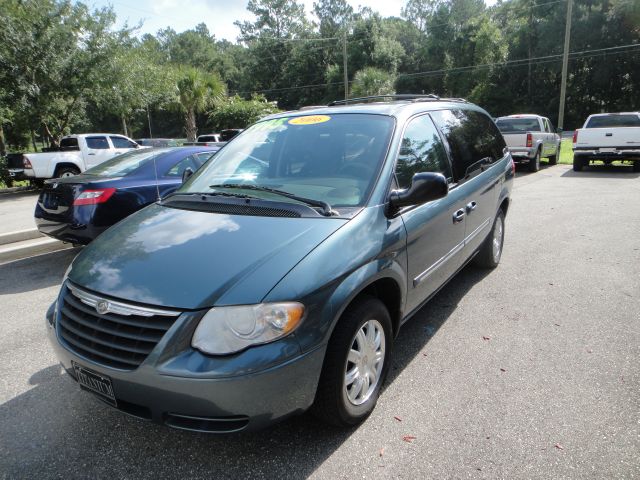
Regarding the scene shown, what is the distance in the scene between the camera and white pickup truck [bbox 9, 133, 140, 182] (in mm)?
14289

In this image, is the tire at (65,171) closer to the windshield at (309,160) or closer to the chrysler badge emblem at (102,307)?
the windshield at (309,160)

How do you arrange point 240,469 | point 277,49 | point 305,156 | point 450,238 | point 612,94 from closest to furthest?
point 240,469, point 305,156, point 450,238, point 612,94, point 277,49

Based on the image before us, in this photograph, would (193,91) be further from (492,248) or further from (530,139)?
(492,248)

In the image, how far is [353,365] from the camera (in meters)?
2.48

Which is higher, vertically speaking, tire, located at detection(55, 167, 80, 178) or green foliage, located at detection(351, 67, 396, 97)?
green foliage, located at detection(351, 67, 396, 97)

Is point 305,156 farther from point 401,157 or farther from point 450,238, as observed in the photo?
point 450,238

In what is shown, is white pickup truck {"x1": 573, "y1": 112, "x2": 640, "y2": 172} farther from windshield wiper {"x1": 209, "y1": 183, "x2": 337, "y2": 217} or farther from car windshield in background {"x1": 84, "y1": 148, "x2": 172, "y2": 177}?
windshield wiper {"x1": 209, "y1": 183, "x2": 337, "y2": 217}

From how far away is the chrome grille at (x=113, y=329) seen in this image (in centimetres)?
203

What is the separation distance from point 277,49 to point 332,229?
66.6m

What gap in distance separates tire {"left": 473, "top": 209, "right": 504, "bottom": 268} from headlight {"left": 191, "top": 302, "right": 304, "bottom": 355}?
338 centimetres

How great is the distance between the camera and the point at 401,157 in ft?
10.0

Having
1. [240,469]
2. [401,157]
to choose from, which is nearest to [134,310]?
[240,469]

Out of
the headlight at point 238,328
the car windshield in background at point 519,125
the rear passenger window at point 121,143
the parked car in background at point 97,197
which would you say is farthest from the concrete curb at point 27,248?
the car windshield in background at point 519,125

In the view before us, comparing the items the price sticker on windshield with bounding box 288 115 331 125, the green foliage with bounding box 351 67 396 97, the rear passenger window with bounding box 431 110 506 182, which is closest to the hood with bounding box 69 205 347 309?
the price sticker on windshield with bounding box 288 115 331 125
